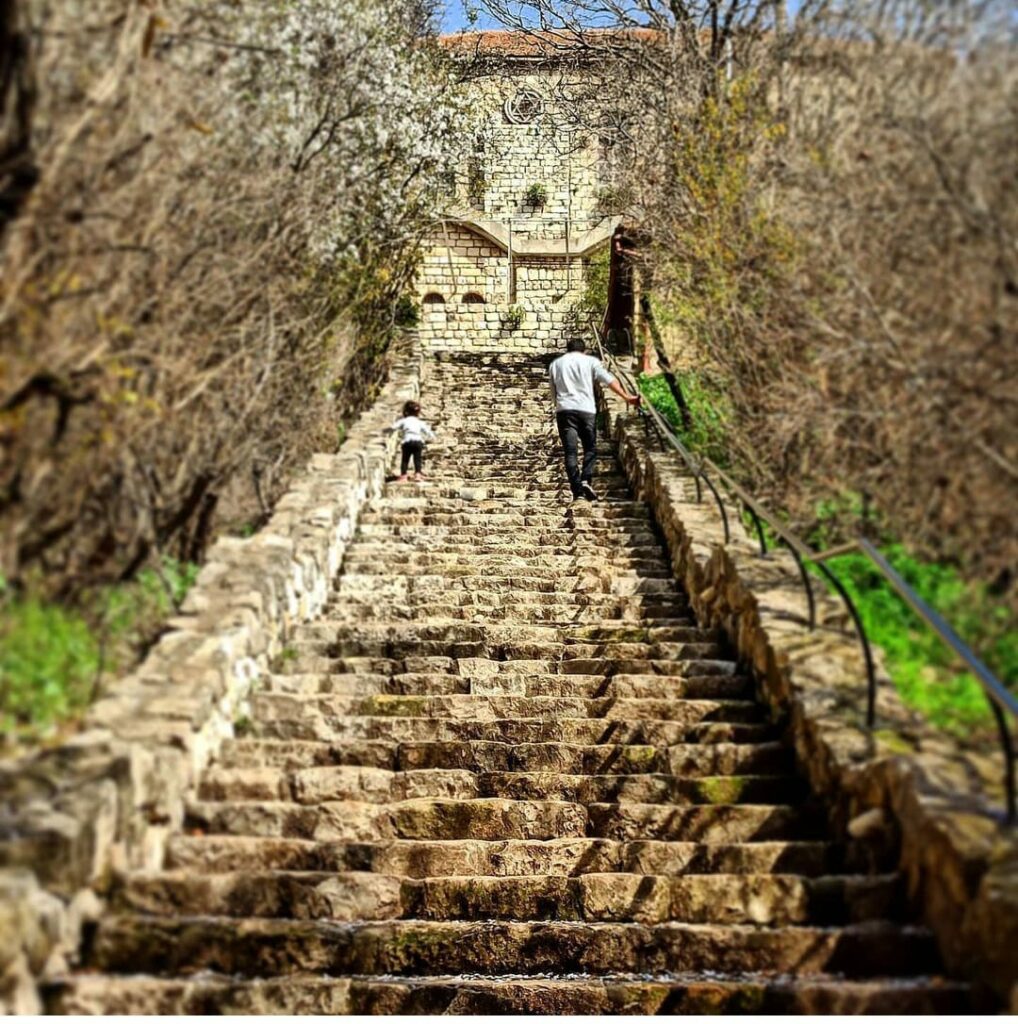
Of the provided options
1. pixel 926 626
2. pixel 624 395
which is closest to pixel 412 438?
pixel 624 395

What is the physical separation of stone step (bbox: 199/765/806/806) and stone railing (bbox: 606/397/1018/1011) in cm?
30

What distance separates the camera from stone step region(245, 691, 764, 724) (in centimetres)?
638

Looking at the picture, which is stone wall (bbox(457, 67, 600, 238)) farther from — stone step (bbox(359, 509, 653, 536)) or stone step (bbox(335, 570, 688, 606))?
stone step (bbox(335, 570, 688, 606))

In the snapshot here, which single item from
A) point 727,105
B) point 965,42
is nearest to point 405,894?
point 965,42

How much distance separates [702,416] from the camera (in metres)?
10.3

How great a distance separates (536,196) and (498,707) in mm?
21771

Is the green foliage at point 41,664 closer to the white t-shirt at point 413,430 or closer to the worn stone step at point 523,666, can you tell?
the worn stone step at point 523,666

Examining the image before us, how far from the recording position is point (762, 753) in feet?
19.3

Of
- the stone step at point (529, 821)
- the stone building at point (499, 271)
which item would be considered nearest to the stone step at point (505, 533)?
the stone step at point (529, 821)

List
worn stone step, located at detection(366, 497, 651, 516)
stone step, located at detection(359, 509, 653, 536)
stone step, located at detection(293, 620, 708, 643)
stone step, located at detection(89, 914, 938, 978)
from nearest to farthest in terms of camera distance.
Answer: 1. stone step, located at detection(89, 914, 938, 978)
2. stone step, located at detection(293, 620, 708, 643)
3. stone step, located at detection(359, 509, 653, 536)
4. worn stone step, located at detection(366, 497, 651, 516)

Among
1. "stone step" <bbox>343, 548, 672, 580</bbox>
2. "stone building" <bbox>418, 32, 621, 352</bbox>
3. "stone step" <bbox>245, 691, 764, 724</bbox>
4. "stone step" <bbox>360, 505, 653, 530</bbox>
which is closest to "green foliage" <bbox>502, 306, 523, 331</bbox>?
"stone building" <bbox>418, 32, 621, 352</bbox>

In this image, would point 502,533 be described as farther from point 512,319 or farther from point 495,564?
point 512,319

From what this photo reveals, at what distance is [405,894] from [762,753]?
1989 millimetres

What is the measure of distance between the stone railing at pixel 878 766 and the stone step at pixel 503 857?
0.29 metres
